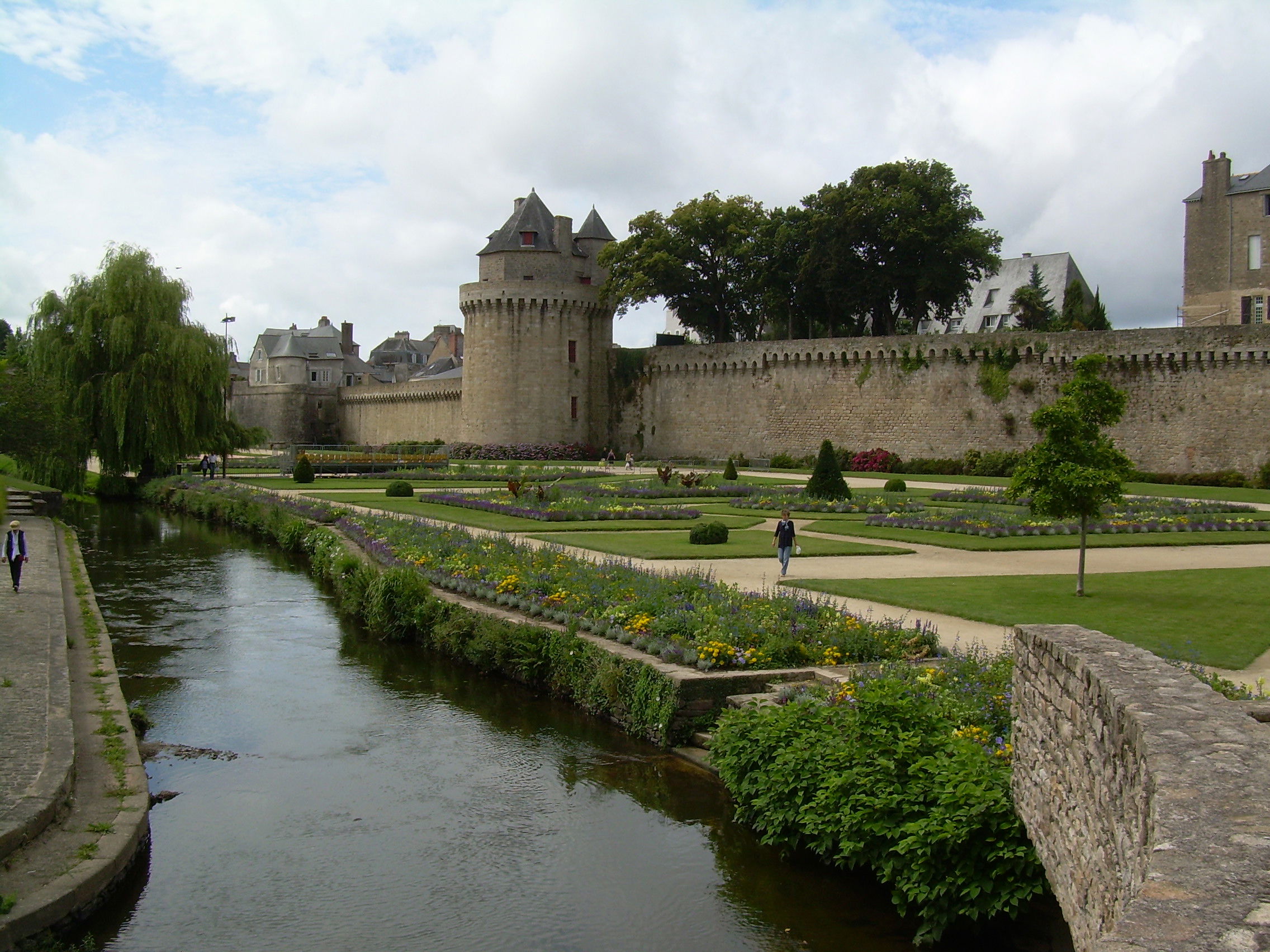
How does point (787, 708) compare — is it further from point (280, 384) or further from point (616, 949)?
point (280, 384)

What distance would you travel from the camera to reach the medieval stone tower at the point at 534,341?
55469mm

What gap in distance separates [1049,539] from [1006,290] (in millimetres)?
46514

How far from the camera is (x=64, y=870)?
6.49m

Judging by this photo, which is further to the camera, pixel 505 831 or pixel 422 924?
pixel 505 831

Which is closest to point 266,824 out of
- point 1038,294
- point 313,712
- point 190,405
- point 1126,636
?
point 313,712

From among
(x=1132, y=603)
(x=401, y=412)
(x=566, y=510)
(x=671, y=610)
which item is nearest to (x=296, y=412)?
(x=401, y=412)

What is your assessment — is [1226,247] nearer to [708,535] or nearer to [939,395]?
[939,395]

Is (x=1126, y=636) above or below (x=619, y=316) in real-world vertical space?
below

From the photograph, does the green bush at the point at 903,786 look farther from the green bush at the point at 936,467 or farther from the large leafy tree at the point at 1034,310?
the large leafy tree at the point at 1034,310

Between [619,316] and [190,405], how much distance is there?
28.0 meters

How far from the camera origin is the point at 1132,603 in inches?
526

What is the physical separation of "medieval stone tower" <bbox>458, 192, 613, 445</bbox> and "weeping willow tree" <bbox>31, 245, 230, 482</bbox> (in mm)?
20614

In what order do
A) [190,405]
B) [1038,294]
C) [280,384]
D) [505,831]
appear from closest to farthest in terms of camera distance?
[505,831], [190,405], [1038,294], [280,384]

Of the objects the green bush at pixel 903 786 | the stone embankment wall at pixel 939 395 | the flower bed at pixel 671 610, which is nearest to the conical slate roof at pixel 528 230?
the stone embankment wall at pixel 939 395
